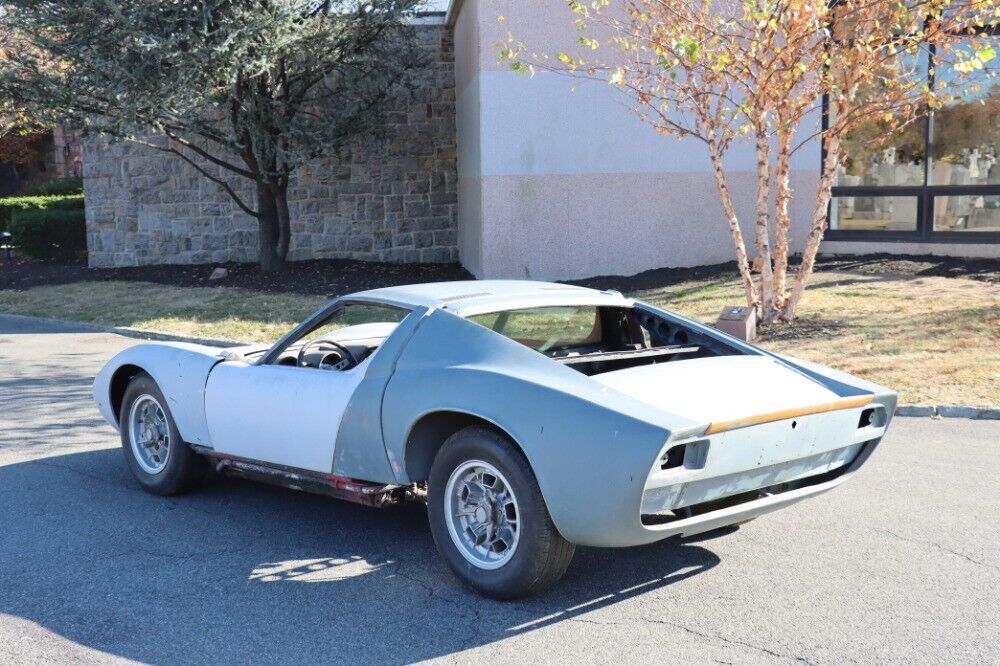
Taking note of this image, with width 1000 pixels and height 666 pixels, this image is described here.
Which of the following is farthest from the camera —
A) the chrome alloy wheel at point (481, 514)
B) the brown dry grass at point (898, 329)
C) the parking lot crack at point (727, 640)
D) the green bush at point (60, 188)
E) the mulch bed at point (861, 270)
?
the green bush at point (60, 188)

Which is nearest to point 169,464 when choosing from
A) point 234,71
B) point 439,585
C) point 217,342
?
point 439,585

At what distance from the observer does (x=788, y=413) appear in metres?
4.52

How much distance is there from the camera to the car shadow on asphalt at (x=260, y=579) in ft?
13.6

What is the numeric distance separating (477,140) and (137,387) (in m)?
10.8

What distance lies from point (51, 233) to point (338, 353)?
65.7ft

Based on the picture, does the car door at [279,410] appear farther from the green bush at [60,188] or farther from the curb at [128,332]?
the green bush at [60,188]

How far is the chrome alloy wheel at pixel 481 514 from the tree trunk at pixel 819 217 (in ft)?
26.0

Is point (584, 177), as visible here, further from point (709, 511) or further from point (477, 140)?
point (709, 511)

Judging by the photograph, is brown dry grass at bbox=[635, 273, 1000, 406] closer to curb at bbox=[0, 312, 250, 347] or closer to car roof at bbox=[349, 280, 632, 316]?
car roof at bbox=[349, 280, 632, 316]

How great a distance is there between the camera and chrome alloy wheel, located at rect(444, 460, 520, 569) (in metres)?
4.49

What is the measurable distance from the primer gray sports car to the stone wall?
14869 mm

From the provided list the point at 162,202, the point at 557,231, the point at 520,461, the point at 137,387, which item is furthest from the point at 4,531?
the point at 162,202

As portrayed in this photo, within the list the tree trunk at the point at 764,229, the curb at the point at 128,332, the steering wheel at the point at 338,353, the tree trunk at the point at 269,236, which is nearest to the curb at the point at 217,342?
the curb at the point at 128,332

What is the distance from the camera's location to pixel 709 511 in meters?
4.52
